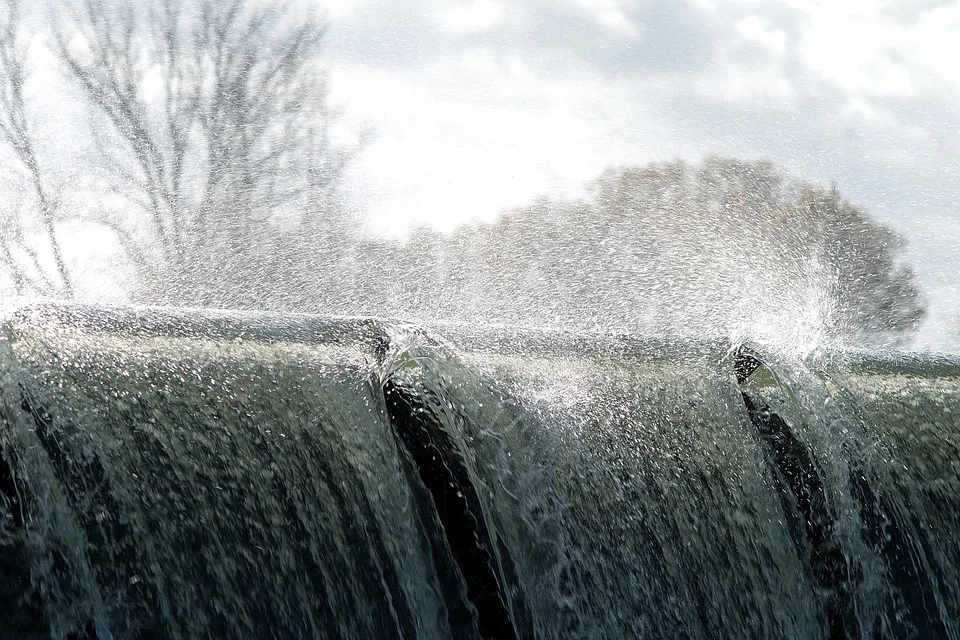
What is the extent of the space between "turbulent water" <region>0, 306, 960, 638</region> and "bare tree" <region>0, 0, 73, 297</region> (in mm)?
7534

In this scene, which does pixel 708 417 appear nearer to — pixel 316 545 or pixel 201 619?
pixel 316 545

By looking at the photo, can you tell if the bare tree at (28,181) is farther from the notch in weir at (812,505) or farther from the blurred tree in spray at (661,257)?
the notch in weir at (812,505)

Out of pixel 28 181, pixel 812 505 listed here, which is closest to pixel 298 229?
pixel 28 181

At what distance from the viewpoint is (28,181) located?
9.66 m

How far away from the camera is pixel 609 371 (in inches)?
104

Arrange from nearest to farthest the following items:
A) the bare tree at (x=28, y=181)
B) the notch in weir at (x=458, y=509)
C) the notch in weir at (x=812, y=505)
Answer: the notch in weir at (x=458, y=509), the notch in weir at (x=812, y=505), the bare tree at (x=28, y=181)

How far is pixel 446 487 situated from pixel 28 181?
8792 mm

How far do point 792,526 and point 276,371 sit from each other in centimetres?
133

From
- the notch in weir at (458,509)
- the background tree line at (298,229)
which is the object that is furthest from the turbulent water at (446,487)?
the background tree line at (298,229)

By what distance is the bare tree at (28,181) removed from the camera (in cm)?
912

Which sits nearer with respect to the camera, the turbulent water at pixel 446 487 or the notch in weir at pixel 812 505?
the turbulent water at pixel 446 487

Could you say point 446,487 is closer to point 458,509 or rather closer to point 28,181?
point 458,509

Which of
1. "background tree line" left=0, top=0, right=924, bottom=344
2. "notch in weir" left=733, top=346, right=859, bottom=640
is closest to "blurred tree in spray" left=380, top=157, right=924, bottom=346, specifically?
"background tree line" left=0, top=0, right=924, bottom=344

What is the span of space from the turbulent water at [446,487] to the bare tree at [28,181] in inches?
297
